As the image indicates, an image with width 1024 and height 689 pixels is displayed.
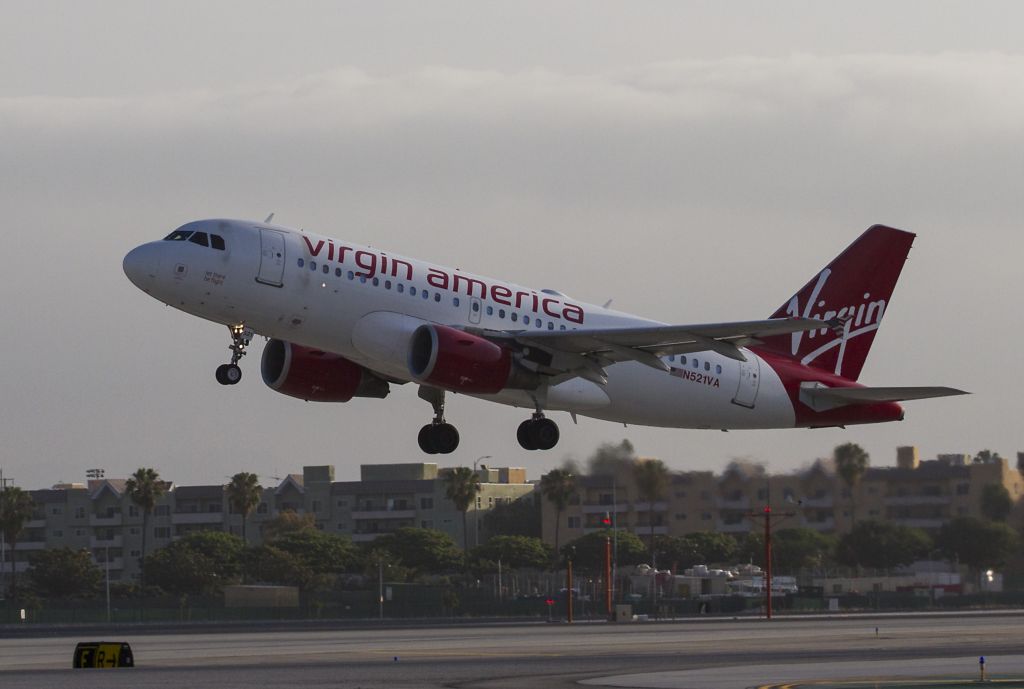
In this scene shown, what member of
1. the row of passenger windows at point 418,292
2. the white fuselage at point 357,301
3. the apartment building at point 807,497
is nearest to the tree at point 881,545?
the apartment building at point 807,497

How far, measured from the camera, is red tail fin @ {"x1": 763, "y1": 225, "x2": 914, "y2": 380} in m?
61.4

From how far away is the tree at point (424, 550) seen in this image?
15462 centimetres

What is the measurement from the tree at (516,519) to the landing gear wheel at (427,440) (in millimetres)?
81694

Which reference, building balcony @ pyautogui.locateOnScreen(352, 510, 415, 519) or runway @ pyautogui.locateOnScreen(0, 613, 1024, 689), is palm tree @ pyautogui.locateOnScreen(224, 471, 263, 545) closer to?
building balcony @ pyautogui.locateOnScreen(352, 510, 415, 519)

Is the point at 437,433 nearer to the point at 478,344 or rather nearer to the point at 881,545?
the point at 478,344

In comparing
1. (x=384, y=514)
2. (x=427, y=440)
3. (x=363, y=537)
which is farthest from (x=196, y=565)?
(x=427, y=440)

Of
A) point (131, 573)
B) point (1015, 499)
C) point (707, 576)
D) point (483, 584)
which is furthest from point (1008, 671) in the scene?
point (131, 573)

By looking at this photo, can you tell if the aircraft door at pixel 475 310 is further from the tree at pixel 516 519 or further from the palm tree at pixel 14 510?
the palm tree at pixel 14 510

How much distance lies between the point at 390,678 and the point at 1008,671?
65.1 ft

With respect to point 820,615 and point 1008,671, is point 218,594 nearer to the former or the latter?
point 820,615

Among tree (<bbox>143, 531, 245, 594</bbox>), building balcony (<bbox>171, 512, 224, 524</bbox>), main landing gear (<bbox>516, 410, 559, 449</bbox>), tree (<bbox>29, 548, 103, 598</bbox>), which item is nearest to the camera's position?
main landing gear (<bbox>516, 410, 559, 449</bbox>)

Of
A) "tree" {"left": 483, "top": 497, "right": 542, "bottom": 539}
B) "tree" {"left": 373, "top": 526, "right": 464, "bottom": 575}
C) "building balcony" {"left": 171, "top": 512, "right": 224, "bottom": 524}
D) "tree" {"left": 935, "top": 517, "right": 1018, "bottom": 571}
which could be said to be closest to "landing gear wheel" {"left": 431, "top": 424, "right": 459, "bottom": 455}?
"tree" {"left": 935, "top": 517, "right": 1018, "bottom": 571}

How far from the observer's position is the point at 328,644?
7800cm

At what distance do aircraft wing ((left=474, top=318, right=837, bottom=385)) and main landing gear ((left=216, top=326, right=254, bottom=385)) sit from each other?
24.3 ft
